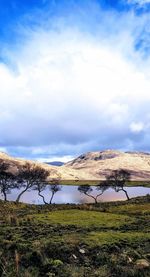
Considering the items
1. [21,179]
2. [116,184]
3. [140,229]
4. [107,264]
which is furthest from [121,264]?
[116,184]

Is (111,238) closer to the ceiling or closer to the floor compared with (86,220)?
closer to the floor

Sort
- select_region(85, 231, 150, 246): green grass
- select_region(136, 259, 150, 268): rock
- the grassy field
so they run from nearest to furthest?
1. the grassy field
2. select_region(136, 259, 150, 268): rock
3. select_region(85, 231, 150, 246): green grass

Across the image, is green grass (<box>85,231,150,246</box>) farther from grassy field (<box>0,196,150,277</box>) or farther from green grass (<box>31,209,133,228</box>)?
green grass (<box>31,209,133,228</box>)

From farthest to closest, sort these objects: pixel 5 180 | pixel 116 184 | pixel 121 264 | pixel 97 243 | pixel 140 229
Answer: pixel 116 184
pixel 5 180
pixel 140 229
pixel 97 243
pixel 121 264

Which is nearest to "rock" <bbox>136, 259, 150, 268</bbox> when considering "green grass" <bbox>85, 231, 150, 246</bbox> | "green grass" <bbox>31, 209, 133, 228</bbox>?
"green grass" <bbox>85, 231, 150, 246</bbox>

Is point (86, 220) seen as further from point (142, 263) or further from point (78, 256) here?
point (142, 263)

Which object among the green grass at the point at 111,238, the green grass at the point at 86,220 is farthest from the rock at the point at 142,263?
the green grass at the point at 86,220

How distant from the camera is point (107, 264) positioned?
2119 centimetres

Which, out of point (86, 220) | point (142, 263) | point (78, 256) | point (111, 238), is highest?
point (86, 220)

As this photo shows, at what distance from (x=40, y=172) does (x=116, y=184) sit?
2652cm

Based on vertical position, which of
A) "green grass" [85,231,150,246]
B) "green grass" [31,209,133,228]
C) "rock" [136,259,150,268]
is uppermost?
"green grass" [31,209,133,228]

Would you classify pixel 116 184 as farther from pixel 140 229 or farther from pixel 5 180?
pixel 140 229

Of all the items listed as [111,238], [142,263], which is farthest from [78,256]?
[111,238]

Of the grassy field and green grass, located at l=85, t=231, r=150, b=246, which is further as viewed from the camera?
green grass, located at l=85, t=231, r=150, b=246
